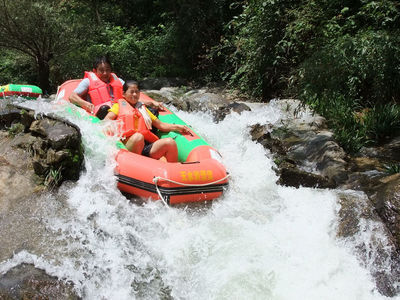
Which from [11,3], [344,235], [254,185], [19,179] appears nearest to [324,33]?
[254,185]

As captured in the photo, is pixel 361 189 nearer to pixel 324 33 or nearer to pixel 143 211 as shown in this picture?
pixel 143 211

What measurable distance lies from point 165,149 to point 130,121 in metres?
0.49

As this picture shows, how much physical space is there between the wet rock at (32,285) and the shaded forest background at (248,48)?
3569 millimetres

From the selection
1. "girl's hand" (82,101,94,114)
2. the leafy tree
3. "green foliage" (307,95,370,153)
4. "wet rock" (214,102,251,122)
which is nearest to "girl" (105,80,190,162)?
"girl's hand" (82,101,94,114)

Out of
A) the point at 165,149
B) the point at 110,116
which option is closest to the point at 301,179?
the point at 165,149

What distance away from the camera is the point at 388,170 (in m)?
4.23

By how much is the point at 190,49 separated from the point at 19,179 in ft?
23.3

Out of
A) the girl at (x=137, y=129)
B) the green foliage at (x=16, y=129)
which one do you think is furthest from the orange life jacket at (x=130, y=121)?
the green foliage at (x=16, y=129)

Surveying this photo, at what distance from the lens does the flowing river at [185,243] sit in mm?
2865

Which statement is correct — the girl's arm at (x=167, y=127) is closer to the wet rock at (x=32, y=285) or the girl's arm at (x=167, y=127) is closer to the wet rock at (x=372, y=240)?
the wet rock at (x=372, y=240)

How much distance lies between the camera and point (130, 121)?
414 cm

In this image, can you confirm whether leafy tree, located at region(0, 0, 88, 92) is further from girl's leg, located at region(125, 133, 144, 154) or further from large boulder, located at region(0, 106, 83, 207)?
girl's leg, located at region(125, 133, 144, 154)

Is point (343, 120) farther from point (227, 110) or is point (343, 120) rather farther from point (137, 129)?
point (137, 129)

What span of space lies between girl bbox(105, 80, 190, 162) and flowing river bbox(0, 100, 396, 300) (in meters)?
0.27
